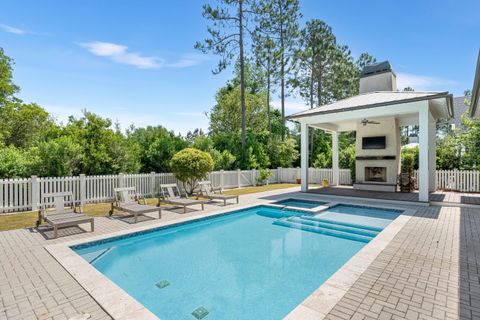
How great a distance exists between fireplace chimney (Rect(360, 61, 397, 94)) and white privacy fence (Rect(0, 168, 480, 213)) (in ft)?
18.4

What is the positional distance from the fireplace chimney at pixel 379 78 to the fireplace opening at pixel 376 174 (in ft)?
17.5

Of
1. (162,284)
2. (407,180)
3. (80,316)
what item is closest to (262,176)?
(407,180)

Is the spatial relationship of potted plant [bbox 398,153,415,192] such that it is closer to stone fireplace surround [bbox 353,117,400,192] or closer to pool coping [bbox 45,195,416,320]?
stone fireplace surround [bbox 353,117,400,192]

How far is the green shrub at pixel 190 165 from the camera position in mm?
12305

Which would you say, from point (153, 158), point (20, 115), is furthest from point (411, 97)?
point (20, 115)

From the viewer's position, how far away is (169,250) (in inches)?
239

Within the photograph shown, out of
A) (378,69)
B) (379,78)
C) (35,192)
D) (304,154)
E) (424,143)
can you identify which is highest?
(378,69)

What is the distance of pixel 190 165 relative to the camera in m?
12.3

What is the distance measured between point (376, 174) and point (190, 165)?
10251 millimetres

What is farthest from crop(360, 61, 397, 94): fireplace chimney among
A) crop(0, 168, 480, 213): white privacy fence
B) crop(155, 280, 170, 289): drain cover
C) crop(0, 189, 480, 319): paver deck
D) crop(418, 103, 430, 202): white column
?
crop(155, 280, 170, 289): drain cover

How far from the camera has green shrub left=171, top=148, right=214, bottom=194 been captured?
1230 centimetres

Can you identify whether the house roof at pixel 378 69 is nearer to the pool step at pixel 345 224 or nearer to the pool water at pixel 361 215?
the pool water at pixel 361 215

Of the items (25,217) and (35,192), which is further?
(35,192)

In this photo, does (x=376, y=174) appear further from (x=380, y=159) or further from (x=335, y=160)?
(x=335, y=160)
